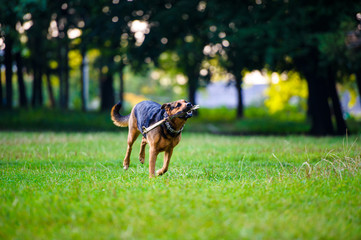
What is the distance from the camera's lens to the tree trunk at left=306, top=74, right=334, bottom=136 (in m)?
15.2

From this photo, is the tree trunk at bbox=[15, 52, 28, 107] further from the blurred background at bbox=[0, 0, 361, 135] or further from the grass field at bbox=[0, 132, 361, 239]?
the grass field at bbox=[0, 132, 361, 239]

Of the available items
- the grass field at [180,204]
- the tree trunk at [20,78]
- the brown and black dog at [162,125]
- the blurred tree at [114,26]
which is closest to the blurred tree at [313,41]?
the blurred tree at [114,26]

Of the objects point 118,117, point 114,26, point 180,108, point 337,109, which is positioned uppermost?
point 114,26

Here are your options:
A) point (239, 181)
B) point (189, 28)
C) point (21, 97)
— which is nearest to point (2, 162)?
point (239, 181)

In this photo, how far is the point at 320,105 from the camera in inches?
597

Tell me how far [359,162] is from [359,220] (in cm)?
272

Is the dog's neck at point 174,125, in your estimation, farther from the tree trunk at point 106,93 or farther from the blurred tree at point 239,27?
the tree trunk at point 106,93

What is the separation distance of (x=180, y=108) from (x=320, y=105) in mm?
11719

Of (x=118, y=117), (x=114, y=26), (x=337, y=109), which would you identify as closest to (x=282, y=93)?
(x=337, y=109)

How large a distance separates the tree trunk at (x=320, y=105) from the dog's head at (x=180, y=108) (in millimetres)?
11430

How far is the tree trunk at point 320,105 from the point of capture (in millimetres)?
15156

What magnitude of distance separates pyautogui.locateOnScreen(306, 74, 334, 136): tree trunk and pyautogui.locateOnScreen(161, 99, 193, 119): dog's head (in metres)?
11.4

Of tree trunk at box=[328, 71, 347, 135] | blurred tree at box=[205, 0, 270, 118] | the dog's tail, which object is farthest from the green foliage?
the dog's tail

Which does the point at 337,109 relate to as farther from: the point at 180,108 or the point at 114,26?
the point at 180,108
